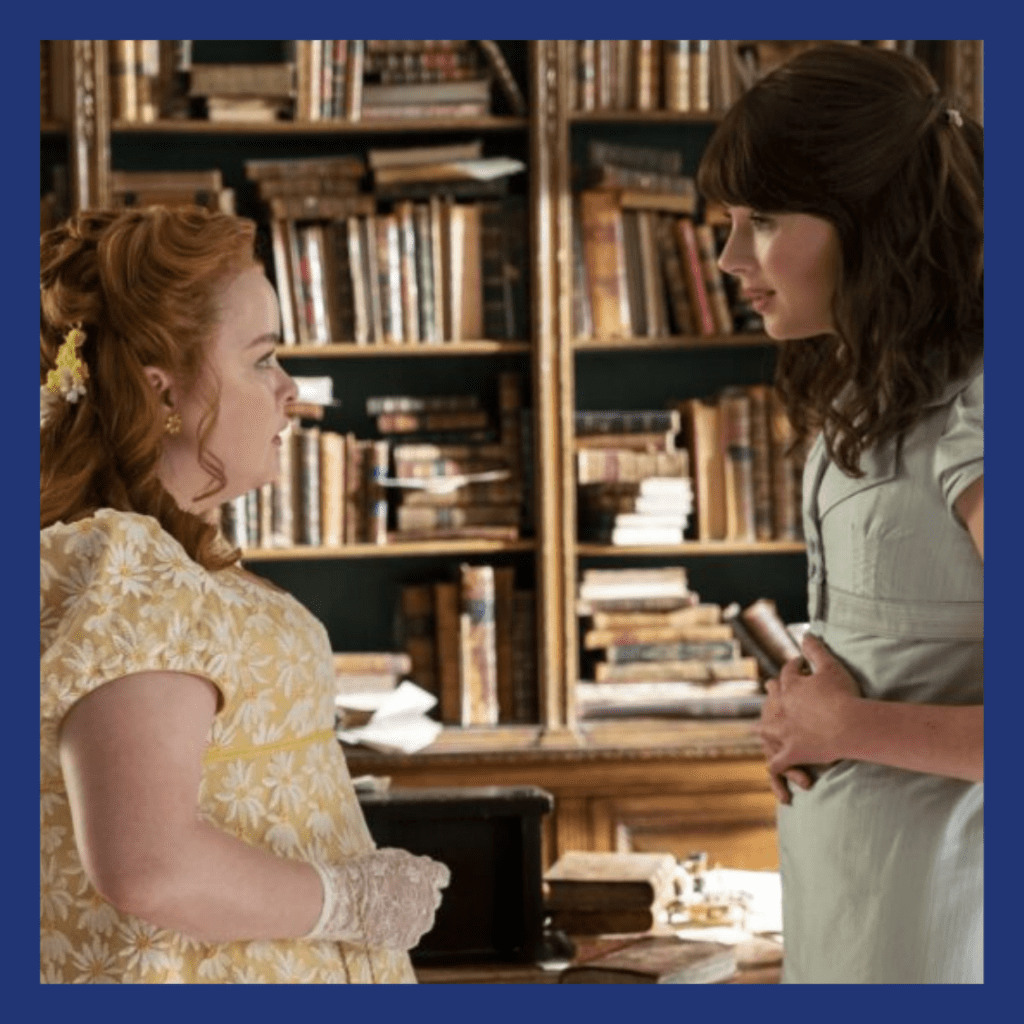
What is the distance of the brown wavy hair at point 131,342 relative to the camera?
4.44 ft

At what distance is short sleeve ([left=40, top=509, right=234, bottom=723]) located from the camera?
1196 mm

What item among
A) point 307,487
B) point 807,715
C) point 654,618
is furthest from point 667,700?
point 807,715

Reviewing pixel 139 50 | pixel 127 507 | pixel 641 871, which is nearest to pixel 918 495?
pixel 127 507

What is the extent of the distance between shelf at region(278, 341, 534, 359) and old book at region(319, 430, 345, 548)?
190mm

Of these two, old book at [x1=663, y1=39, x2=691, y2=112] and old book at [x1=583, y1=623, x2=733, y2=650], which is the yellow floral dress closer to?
old book at [x1=583, y1=623, x2=733, y2=650]

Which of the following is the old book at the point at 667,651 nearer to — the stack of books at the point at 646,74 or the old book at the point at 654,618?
the old book at the point at 654,618

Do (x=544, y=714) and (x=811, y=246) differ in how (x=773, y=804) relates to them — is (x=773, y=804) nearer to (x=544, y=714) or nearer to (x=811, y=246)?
(x=544, y=714)

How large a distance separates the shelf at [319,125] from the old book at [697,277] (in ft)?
1.42

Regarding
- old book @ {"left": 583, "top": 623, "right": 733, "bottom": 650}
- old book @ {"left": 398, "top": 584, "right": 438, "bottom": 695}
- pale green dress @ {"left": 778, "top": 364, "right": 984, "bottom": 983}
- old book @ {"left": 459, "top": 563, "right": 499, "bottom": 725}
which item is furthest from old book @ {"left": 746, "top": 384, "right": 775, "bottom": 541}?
pale green dress @ {"left": 778, "top": 364, "right": 984, "bottom": 983}

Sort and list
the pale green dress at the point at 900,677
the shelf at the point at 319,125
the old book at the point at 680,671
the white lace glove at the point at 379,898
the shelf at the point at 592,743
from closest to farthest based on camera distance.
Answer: the white lace glove at the point at 379,898, the pale green dress at the point at 900,677, the shelf at the point at 592,743, the shelf at the point at 319,125, the old book at the point at 680,671

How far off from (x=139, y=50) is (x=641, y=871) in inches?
90.1

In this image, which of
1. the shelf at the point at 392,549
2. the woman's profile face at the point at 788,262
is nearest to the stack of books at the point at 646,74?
the shelf at the point at 392,549

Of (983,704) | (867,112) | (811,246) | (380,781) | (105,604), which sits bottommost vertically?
(380,781)

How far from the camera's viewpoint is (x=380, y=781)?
2.37 meters
